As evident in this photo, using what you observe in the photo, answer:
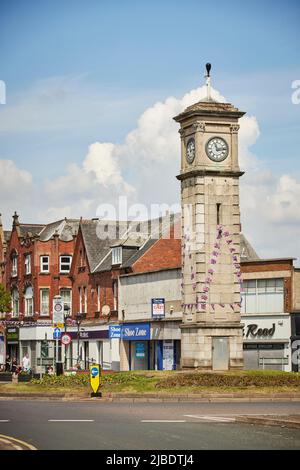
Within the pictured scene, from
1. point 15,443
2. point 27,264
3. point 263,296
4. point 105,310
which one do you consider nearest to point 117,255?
point 105,310

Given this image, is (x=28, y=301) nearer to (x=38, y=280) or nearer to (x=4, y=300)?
(x=38, y=280)

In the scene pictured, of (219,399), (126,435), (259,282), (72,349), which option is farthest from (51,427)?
(72,349)

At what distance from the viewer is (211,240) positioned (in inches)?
1838

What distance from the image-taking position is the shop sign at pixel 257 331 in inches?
2399

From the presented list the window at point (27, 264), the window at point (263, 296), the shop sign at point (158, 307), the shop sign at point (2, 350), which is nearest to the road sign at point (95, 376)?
the window at point (263, 296)

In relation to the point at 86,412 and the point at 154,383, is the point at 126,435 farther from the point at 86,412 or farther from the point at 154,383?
the point at 154,383

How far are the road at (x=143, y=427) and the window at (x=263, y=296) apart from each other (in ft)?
87.9

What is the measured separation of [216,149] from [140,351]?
23466 millimetres

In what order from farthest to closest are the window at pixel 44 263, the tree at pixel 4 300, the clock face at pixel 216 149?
the window at pixel 44 263, the tree at pixel 4 300, the clock face at pixel 216 149

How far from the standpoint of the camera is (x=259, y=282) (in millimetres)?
61438

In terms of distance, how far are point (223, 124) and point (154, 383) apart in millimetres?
13897

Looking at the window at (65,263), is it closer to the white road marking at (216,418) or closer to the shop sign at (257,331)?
the shop sign at (257,331)

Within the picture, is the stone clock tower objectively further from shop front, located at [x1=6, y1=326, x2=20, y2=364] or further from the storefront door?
shop front, located at [x1=6, y1=326, x2=20, y2=364]

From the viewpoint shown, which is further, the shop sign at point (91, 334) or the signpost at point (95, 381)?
the shop sign at point (91, 334)
